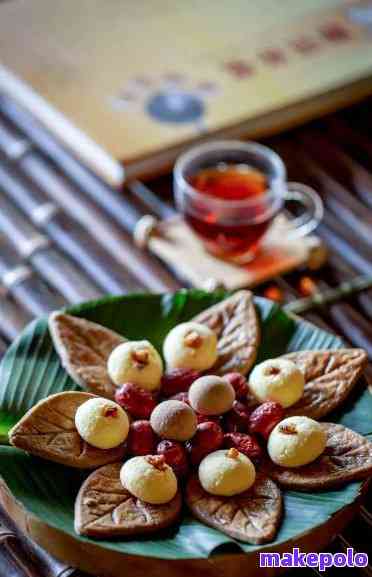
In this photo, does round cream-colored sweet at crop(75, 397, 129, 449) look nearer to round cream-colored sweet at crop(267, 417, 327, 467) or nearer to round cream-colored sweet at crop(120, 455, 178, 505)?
round cream-colored sweet at crop(120, 455, 178, 505)

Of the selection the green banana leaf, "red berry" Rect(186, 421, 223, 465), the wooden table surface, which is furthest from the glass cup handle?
"red berry" Rect(186, 421, 223, 465)

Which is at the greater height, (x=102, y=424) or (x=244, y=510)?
(x=102, y=424)

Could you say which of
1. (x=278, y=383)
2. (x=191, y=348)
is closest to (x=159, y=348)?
(x=191, y=348)

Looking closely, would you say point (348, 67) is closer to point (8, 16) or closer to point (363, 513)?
point (8, 16)

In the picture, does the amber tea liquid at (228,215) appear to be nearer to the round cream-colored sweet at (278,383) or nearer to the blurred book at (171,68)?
the blurred book at (171,68)

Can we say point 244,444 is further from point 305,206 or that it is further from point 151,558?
point 305,206

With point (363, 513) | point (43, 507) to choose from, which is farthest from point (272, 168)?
point (43, 507)
